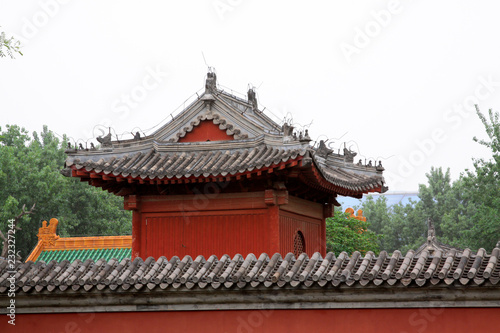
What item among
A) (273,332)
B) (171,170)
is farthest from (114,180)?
(273,332)

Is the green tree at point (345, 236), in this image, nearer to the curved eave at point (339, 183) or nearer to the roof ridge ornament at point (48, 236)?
the roof ridge ornament at point (48, 236)

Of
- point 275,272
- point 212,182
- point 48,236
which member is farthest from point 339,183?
point 48,236

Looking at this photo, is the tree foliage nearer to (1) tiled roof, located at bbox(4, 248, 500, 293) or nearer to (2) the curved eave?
(2) the curved eave

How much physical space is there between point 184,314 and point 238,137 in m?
4.58

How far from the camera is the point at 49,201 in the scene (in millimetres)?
39125

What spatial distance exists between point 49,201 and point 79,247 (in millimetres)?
14479

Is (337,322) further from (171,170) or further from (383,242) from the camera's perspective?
(383,242)

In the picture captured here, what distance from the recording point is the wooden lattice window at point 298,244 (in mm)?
14797

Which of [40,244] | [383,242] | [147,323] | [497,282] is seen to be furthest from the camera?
[383,242]

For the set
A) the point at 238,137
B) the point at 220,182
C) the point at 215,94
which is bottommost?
the point at 220,182

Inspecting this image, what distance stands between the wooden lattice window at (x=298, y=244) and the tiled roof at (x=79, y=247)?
10590 millimetres

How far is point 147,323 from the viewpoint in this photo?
1096cm

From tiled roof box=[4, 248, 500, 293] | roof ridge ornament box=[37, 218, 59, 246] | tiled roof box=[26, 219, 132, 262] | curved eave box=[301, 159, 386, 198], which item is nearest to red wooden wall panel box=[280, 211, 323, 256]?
curved eave box=[301, 159, 386, 198]

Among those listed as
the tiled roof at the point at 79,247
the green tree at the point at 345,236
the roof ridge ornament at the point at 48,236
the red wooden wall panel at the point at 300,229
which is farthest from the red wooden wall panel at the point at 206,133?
the green tree at the point at 345,236
